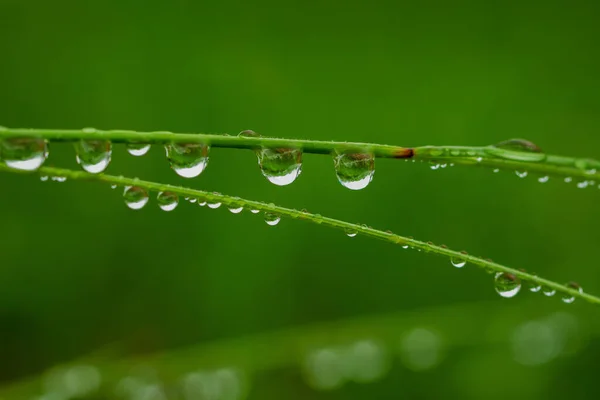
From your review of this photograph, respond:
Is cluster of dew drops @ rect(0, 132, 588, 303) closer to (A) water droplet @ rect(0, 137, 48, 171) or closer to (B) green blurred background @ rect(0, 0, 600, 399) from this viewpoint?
(A) water droplet @ rect(0, 137, 48, 171)

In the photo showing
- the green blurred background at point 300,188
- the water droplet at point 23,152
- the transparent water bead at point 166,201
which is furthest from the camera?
the green blurred background at point 300,188

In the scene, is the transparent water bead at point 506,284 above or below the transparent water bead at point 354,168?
below

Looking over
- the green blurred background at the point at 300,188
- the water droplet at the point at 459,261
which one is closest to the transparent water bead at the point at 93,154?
the water droplet at the point at 459,261

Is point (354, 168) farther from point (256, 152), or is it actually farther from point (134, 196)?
point (134, 196)

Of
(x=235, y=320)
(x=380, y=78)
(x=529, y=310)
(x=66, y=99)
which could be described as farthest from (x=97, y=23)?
(x=529, y=310)

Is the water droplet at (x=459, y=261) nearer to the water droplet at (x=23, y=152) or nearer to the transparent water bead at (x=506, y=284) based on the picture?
the transparent water bead at (x=506, y=284)

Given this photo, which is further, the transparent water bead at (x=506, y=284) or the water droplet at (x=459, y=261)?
the transparent water bead at (x=506, y=284)

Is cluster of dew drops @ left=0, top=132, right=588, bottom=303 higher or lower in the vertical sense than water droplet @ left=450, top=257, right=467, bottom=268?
higher

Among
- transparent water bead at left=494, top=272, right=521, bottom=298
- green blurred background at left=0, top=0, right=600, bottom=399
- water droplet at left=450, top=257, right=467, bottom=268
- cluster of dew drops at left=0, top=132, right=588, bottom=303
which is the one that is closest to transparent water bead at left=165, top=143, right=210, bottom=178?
cluster of dew drops at left=0, top=132, right=588, bottom=303
